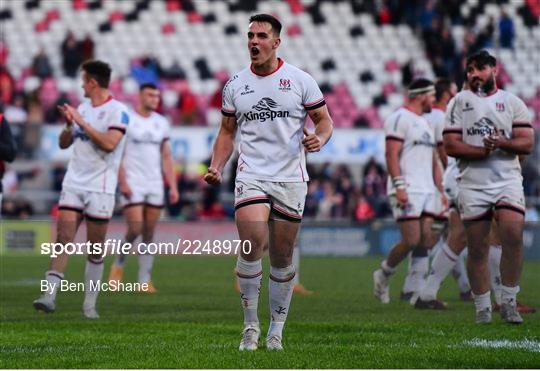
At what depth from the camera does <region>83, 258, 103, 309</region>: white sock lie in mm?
12031

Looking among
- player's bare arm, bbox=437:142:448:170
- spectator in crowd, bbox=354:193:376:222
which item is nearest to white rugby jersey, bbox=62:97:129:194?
player's bare arm, bbox=437:142:448:170

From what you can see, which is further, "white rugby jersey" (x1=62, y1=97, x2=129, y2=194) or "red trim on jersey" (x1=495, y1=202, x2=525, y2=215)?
"white rugby jersey" (x1=62, y1=97, x2=129, y2=194)

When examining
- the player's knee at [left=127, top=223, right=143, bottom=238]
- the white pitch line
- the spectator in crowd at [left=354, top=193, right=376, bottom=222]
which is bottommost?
the spectator in crowd at [left=354, top=193, right=376, bottom=222]

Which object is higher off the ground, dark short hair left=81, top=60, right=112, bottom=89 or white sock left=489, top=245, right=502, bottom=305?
dark short hair left=81, top=60, right=112, bottom=89

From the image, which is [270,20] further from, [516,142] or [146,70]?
[146,70]

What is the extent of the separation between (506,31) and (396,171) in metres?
22.6

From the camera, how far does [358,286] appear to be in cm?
1717

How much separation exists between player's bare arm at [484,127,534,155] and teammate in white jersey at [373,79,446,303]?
282 cm

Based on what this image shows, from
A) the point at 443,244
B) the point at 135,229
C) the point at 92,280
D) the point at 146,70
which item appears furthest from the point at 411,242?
the point at 146,70

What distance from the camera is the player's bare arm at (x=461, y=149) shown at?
10945mm

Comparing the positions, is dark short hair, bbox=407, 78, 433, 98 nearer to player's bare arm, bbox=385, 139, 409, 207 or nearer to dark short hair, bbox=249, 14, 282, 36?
player's bare arm, bbox=385, 139, 409, 207

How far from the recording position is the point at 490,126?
10984 mm

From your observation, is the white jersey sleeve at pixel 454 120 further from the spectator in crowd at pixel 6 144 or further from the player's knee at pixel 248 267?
the spectator in crowd at pixel 6 144

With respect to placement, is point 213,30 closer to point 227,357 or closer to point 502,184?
point 502,184
